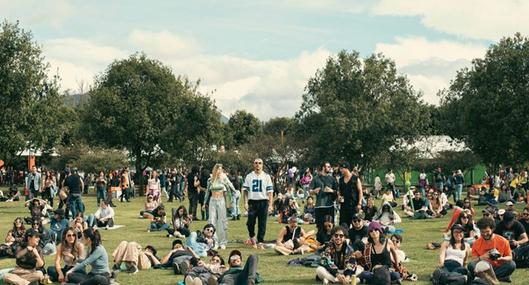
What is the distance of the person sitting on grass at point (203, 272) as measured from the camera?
11461mm

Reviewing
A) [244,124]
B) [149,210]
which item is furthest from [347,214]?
[244,124]

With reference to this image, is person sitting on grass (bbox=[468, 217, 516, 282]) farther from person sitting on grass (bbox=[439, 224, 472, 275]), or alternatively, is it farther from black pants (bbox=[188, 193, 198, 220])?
black pants (bbox=[188, 193, 198, 220])

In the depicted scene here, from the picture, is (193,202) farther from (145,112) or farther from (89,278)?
(145,112)

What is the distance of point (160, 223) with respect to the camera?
72.2 ft

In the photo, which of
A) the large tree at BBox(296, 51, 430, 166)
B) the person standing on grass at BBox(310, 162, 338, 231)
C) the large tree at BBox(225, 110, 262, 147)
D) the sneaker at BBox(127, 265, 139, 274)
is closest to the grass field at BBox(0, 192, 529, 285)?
the sneaker at BBox(127, 265, 139, 274)

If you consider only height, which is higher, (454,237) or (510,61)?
(510,61)

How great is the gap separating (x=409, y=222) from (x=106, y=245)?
1076 cm

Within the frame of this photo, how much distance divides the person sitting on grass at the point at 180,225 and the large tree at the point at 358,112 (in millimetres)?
35156

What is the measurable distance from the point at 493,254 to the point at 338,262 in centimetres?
258

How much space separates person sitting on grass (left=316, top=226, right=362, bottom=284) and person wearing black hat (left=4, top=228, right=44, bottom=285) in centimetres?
469

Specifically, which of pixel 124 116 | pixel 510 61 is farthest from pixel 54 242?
pixel 510 61

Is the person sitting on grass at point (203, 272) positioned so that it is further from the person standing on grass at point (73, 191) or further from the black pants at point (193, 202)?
the person standing on grass at point (73, 191)

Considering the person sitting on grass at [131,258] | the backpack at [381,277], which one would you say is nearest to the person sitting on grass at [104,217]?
the person sitting on grass at [131,258]

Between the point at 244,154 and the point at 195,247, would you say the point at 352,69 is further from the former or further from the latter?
the point at 195,247
